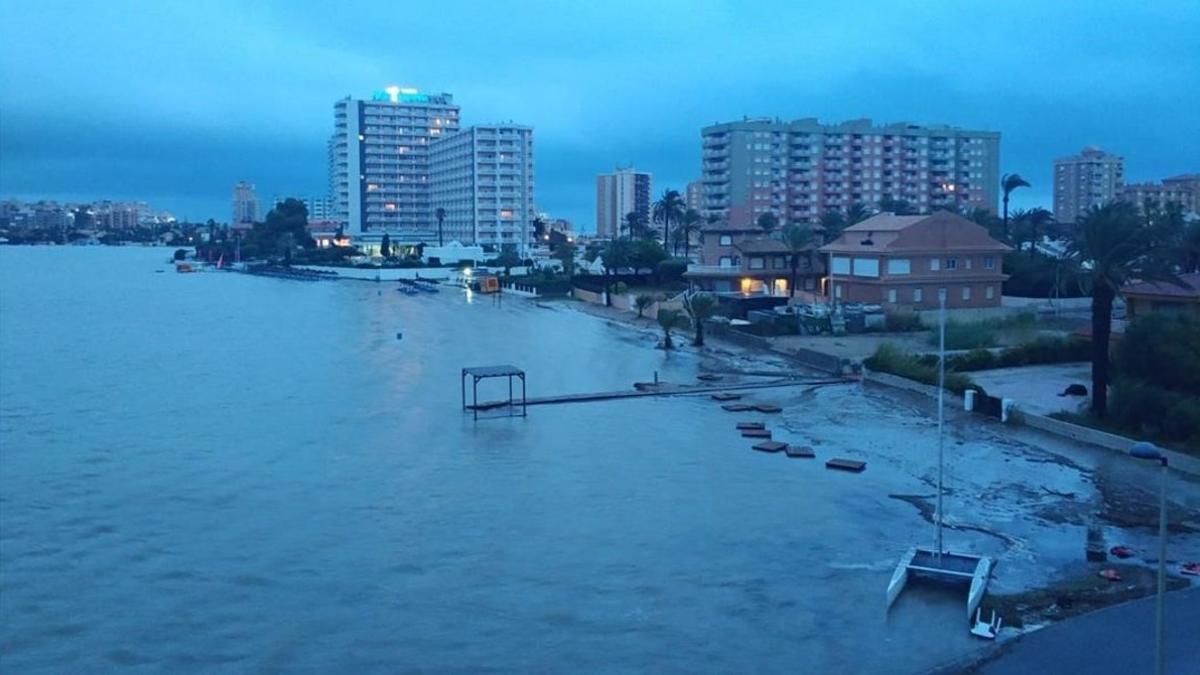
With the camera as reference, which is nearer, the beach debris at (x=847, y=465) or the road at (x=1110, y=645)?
the road at (x=1110, y=645)

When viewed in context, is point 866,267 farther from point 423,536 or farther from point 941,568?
point 941,568

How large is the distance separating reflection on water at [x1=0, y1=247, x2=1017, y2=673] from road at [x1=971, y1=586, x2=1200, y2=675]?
36.1 inches

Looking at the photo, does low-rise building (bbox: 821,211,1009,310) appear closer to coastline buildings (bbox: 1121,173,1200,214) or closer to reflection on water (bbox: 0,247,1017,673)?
reflection on water (bbox: 0,247,1017,673)

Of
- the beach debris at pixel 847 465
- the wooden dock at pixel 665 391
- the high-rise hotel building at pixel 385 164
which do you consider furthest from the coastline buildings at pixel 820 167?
the beach debris at pixel 847 465

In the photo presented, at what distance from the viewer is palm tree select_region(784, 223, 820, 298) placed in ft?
167

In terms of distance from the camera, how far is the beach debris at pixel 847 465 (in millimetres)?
20578

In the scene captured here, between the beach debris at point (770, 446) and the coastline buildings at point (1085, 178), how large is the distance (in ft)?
362

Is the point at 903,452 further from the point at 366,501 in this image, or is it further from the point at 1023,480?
the point at 366,501

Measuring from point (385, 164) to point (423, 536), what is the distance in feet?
359

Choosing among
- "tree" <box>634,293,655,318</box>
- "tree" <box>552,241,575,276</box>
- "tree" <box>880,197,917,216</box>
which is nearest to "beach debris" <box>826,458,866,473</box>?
"tree" <box>634,293,655,318</box>

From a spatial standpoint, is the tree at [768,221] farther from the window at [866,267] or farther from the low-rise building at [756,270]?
the window at [866,267]

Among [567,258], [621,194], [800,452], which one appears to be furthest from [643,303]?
[621,194]

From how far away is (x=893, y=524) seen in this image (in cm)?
1703

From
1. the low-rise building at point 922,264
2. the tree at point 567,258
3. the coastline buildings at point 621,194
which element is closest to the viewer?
the low-rise building at point 922,264
